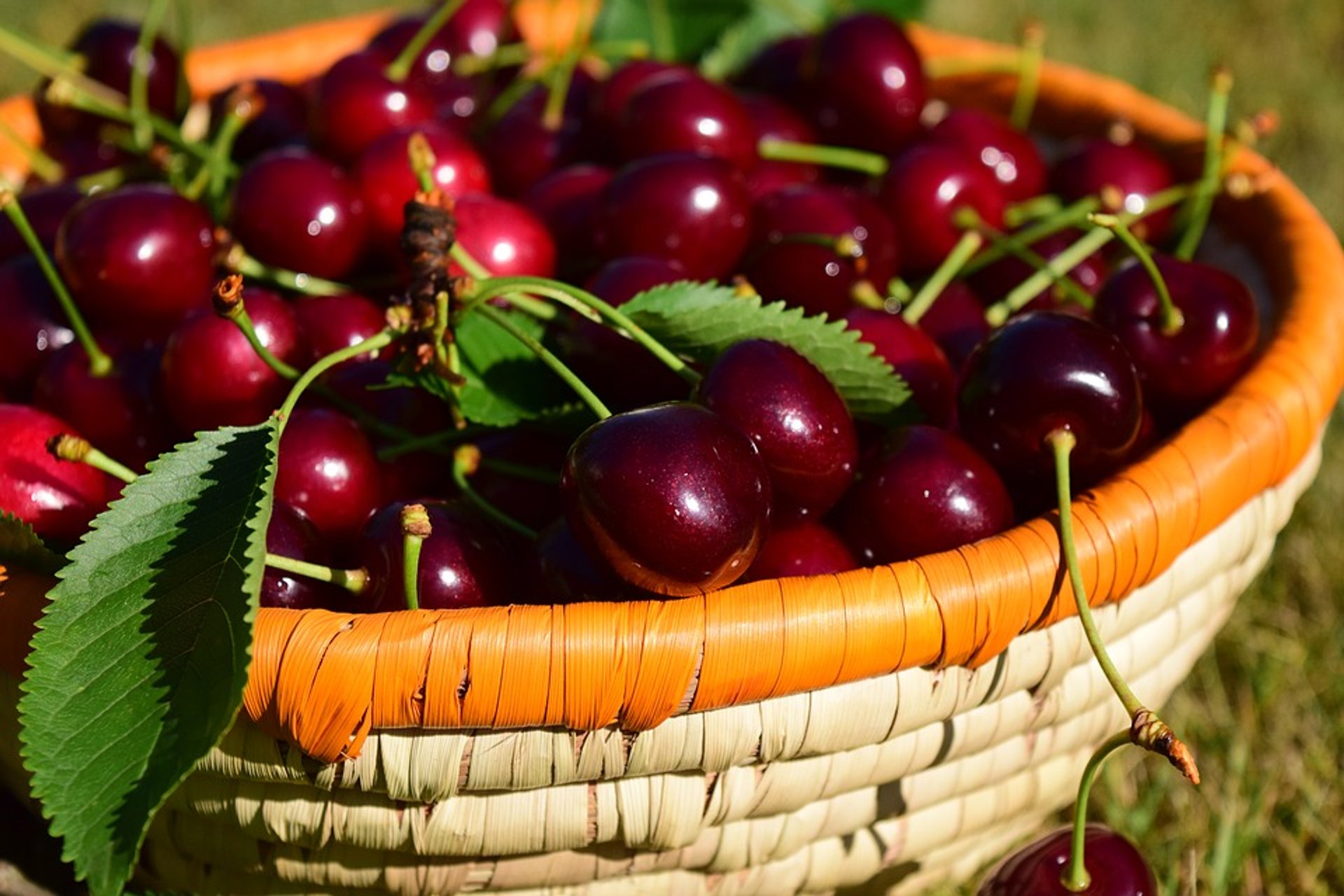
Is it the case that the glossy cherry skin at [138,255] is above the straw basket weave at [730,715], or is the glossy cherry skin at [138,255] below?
above

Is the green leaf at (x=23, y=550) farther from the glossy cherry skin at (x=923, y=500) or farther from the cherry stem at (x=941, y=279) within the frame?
→ the cherry stem at (x=941, y=279)

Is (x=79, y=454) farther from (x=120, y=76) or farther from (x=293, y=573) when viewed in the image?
(x=120, y=76)

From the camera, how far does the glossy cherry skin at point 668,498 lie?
1.09 metres

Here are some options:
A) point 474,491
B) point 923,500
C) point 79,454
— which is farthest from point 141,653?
point 923,500

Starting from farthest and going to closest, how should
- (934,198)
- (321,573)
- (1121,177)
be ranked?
(1121,177) < (934,198) < (321,573)

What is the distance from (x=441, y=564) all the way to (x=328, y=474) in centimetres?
19

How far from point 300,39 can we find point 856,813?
5.57 feet

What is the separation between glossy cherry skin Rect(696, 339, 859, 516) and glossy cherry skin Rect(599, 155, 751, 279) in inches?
13.6

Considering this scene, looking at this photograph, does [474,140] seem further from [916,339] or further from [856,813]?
[856,813]

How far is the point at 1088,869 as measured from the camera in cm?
123

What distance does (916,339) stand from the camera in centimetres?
145

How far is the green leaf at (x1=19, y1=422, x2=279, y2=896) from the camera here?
0.98 metres

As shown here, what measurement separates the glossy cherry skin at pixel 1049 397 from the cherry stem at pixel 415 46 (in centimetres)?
99

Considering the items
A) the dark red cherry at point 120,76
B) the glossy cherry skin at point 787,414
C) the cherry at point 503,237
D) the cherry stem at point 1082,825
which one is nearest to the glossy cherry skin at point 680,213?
the cherry at point 503,237
